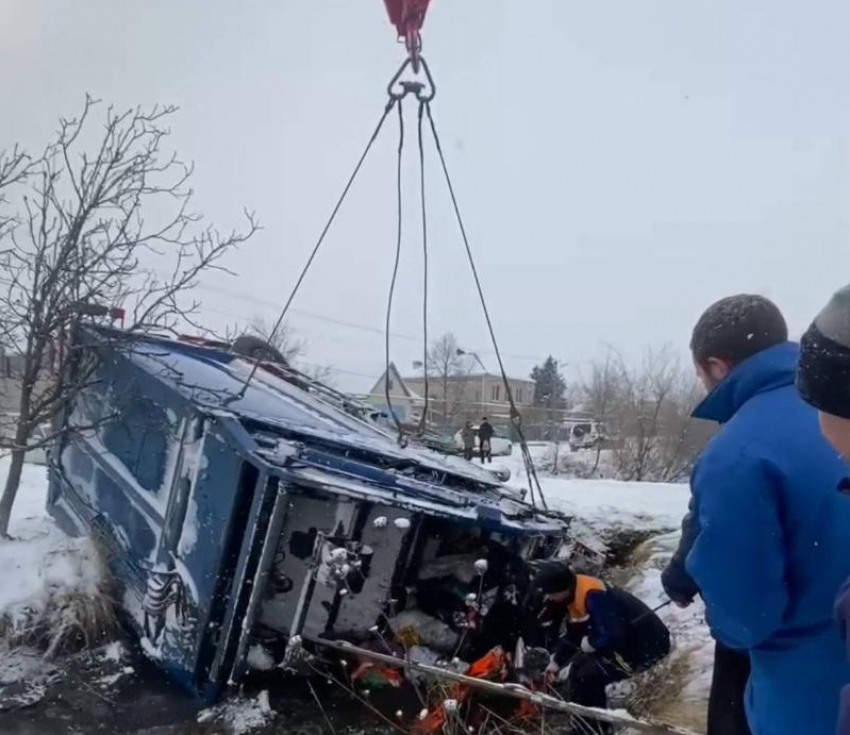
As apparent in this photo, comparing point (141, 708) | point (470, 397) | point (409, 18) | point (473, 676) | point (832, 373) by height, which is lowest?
point (141, 708)

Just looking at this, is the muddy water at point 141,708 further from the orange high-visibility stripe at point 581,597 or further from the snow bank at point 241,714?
the orange high-visibility stripe at point 581,597

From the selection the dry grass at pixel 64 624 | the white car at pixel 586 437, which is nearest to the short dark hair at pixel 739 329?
the dry grass at pixel 64 624

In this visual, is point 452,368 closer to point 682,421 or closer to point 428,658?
point 682,421

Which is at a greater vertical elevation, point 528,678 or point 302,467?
point 302,467

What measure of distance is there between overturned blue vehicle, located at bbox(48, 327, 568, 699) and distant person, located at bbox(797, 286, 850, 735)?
9.13 ft

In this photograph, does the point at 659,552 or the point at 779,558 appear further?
the point at 659,552

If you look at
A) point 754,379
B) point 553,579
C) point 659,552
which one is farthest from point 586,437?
point 754,379

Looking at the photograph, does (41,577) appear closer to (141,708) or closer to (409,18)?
(141,708)

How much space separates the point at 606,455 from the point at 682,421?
2407 millimetres

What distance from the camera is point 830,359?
50.1 inches

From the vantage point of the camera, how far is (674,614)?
16.6 feet

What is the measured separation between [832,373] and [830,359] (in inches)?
0.9

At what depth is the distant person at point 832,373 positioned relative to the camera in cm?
126

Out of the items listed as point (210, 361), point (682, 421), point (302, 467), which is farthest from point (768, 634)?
point (682, 421)
